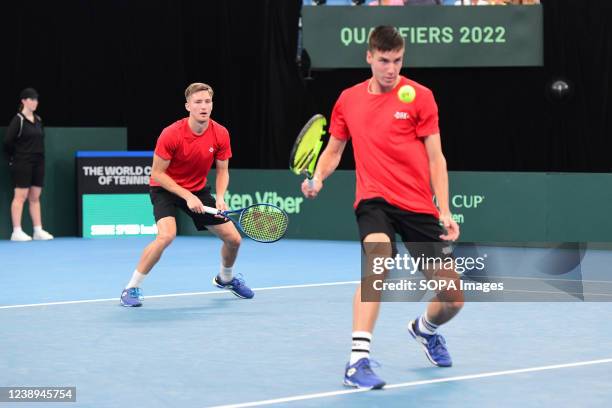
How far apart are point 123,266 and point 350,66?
4031 mm

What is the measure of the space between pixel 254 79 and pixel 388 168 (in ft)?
35.3

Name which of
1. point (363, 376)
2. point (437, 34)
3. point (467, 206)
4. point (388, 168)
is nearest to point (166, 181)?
point (388, 168)

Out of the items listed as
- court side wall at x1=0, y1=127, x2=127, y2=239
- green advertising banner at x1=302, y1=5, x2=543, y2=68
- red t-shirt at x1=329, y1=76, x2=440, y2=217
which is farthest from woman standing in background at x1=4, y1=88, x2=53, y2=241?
red t-shirt at x1=329, y1=76, x2=440, y2=217

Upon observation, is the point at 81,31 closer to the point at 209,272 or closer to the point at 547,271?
the point at 209,272

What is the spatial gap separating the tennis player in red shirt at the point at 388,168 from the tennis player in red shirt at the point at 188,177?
2.67 metres

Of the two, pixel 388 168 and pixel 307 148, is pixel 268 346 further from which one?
pixel 388 168

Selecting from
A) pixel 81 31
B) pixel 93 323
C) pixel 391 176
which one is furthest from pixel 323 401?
pixel 81 31

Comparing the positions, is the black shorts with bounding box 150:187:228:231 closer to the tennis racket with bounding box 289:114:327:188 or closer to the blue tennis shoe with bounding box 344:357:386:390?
the tennis racket with bounding box 289:114:327:188

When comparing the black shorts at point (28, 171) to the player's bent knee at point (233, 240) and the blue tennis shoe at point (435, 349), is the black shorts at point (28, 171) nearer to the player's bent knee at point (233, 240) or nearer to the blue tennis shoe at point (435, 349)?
the player's bent knee at point (233, 240)

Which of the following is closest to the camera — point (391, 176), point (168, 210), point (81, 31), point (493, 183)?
point (391, 176)

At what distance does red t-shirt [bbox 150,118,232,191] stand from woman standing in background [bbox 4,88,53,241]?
242 inches

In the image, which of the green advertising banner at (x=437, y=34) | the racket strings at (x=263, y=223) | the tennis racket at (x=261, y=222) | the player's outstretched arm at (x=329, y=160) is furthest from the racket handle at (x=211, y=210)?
the green advertising banner at (x=437, y=34)

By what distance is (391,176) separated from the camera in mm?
5914

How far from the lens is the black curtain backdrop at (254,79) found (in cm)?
1430
